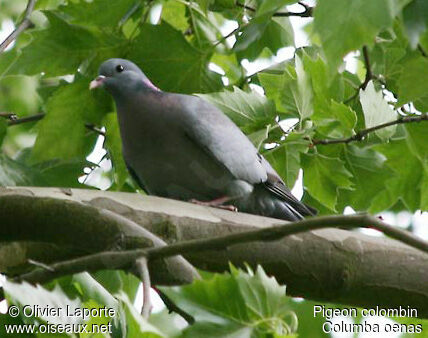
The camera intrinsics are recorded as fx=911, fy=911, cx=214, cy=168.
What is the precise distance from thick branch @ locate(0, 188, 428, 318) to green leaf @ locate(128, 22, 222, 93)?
101 cm

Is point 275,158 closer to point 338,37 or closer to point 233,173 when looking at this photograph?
point 233,173

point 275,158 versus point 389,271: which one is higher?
point 275,158

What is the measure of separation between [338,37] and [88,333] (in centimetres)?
73

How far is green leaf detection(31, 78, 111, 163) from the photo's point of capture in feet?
9.87

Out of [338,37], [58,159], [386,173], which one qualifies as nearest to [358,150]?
[386,173]

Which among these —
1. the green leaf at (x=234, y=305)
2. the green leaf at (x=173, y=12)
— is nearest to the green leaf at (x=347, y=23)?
the green leaf at (x=234, y=305)

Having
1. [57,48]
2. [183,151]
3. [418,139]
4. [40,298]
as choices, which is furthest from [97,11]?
[40,298]

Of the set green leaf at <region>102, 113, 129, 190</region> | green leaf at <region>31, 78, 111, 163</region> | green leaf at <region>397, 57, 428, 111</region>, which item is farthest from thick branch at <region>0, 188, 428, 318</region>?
green leaf at <region>102, 113, 129, 190</region>

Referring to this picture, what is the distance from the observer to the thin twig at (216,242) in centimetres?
159

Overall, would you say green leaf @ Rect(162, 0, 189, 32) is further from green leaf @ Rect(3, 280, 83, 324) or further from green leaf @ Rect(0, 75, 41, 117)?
green leaf @ Rect(0, 75, 41, 117)

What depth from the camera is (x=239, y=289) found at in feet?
5.04

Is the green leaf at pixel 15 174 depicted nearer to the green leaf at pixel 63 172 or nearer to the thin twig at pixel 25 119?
the green leaf at pixel 63 172

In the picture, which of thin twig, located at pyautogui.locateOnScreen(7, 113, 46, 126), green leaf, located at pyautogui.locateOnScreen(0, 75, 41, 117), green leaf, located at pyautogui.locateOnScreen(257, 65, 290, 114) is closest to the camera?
green leaf, located at pyautogui.locateOnScreen(257, 65, 290, 114)

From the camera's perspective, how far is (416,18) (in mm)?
1683
